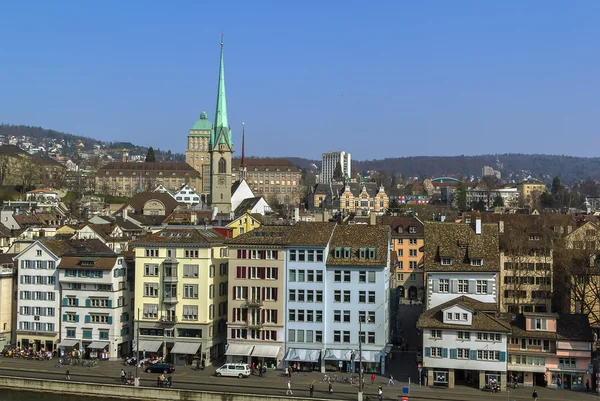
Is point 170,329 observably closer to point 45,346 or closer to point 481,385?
point 45,346

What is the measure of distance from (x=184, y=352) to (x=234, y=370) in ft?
22.5

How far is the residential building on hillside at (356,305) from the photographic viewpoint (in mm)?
69938

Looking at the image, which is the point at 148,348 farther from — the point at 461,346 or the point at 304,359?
the point at 461,346

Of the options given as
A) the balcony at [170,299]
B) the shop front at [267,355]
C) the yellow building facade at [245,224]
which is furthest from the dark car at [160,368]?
the yellow building facade at [245,224]

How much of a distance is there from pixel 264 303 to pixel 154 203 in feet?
383

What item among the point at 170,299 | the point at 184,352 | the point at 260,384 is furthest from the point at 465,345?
the point at 170,299

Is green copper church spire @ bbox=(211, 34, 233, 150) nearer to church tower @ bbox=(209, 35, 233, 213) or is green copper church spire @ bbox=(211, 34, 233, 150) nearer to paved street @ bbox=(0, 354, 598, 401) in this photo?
church tower @ bbox=(209, 35, 233, 213)

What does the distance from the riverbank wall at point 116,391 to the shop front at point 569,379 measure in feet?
65.0

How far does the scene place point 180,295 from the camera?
7512cm

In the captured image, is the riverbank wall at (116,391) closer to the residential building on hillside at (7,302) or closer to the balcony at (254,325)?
the balcony at (254,325)

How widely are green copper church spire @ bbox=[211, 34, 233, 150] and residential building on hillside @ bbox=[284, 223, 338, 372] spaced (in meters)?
110

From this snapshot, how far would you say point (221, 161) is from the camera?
181375 millimetres

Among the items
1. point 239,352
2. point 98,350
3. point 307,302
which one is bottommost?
point 98,350

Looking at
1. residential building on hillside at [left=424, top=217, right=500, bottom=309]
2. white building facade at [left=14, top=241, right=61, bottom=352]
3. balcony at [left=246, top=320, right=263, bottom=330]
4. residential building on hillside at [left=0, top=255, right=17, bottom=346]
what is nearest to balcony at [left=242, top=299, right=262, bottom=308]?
balcony at [left=246, top=320, right=263, bottom=330]
